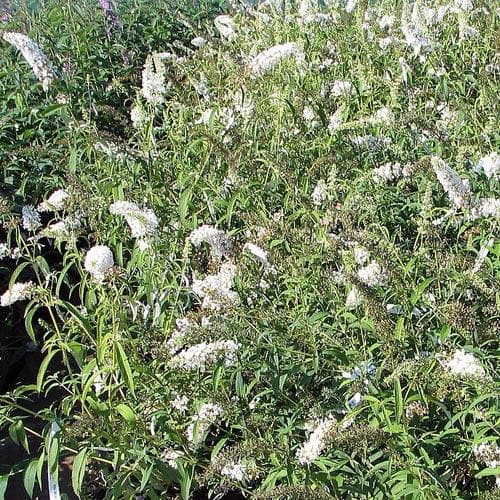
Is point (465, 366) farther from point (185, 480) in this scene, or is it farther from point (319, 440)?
point (185, 480)

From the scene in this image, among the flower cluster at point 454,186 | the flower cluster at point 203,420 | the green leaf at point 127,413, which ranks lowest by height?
the flower cluster at point 203,420

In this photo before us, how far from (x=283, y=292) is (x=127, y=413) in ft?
2.30

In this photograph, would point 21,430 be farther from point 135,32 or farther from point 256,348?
point 135,32

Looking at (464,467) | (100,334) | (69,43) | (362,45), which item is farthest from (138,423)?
(69,43)

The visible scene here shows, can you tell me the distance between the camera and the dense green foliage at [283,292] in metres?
2.44

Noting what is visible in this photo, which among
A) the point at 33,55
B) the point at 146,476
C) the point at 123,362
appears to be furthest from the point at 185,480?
the point at 33,55

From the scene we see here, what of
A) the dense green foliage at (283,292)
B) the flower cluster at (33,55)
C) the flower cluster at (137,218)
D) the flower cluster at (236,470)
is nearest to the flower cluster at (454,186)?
the dense green foliage at (283,292)

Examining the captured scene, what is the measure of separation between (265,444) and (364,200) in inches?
39.7

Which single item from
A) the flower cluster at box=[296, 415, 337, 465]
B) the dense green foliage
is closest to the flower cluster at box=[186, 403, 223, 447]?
the dense green foliage

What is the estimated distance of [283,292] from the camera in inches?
117

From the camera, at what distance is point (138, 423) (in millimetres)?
2725

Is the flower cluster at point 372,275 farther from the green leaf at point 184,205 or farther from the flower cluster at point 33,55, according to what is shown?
the flower cluster at point 33,55

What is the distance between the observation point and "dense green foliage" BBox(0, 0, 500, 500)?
2439mm

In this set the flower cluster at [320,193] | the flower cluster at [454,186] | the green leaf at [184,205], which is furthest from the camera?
the green leaf at [184,205]
